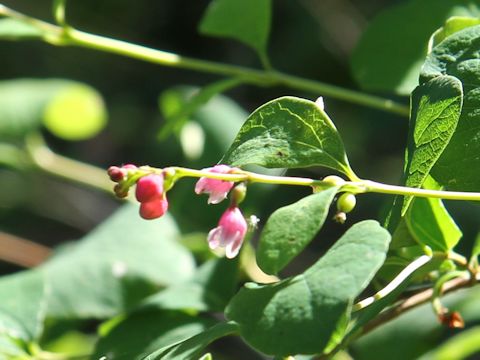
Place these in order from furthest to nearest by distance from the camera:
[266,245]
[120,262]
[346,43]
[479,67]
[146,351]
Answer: [346,43]
[120,262]
[146,351]
[479,67]
[266,245]

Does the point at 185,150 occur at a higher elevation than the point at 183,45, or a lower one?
lower

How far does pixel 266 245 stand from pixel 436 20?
0.61 m

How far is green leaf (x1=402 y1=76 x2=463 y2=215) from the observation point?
781mm

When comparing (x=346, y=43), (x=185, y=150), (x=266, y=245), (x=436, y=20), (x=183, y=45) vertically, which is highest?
(x=183, y=45)

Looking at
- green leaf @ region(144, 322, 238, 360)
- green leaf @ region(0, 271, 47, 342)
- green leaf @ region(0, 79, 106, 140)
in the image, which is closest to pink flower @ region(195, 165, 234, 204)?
green leaf @ region(144, 322, 238, 360)

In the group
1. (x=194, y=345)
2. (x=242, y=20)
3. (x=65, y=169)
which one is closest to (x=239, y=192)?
(x=194, y=345)

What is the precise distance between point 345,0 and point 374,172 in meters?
0.68

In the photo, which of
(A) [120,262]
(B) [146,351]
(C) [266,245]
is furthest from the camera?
(A) [120,262]

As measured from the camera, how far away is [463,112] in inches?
32.7

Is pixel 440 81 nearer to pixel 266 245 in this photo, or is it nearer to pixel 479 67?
pixel 479 67

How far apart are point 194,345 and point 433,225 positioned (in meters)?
0.24

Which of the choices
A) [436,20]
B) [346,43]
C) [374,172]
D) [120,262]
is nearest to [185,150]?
[120,262]

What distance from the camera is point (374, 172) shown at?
2639mm

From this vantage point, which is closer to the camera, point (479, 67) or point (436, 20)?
point (479, 67)
